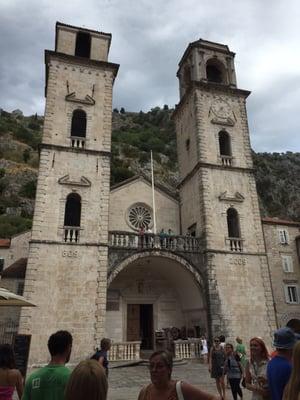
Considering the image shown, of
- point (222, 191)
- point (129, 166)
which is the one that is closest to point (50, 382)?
point (222, 191)

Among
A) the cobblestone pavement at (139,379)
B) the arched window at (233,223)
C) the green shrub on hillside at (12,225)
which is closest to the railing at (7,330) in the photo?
the cobblestone pavement at (139,379)

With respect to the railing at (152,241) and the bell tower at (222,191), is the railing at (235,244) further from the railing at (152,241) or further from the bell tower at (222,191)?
the railing at (152,241)

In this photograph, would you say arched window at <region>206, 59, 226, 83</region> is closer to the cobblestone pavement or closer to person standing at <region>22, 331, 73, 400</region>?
the cobblestone pavement

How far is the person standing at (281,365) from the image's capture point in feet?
10.1

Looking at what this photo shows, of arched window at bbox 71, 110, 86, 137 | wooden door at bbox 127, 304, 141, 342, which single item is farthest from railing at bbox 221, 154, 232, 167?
wooden door at bbox 127, 304, 141, 342

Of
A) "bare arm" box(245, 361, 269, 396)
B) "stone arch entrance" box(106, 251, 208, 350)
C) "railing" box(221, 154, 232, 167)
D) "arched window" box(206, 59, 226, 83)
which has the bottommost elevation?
"bare arm" box(245, 361, 269, 396)

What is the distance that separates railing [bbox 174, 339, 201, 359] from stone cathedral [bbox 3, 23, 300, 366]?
75 cm

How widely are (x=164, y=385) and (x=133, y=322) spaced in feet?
52.1

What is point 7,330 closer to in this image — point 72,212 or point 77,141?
point 72,212

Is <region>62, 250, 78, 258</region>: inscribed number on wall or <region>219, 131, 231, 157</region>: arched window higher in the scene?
<region>219, 131, 231, 157</region>: arched window

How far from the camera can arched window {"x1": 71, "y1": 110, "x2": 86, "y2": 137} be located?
1858cm

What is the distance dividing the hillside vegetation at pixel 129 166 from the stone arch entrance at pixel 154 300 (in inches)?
1022

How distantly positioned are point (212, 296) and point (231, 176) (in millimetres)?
6791

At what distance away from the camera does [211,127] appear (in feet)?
65.7
